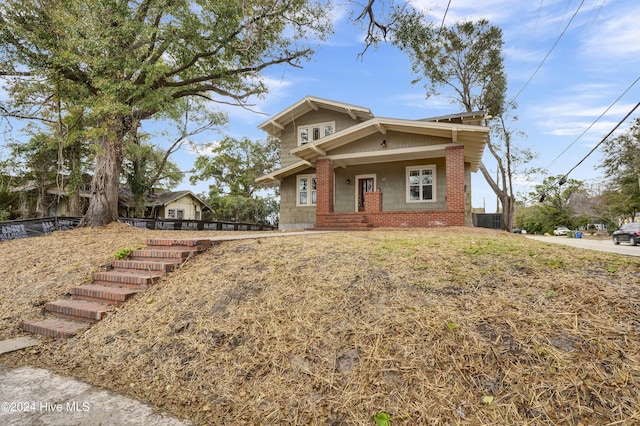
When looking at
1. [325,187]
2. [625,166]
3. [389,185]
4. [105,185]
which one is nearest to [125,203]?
[105,185]

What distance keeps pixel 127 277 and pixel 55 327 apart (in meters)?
1.03

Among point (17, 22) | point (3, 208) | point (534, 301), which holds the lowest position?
point (534, 301)

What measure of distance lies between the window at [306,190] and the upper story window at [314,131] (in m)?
2.19

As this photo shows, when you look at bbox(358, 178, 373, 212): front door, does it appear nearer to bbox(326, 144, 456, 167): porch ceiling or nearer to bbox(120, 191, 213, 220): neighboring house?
bbox(326, 144, 456, 167): porch ceiling

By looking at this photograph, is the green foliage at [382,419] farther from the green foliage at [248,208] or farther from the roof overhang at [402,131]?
the green foliage at [248,208]

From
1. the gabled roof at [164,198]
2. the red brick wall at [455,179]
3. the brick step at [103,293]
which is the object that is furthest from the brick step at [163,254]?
the gabled roof at [164,198]

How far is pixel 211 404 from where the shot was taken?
2.47 meters

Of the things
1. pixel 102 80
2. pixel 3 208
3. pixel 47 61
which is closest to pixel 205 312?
pixel 102 80

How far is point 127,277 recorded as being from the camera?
191 inches

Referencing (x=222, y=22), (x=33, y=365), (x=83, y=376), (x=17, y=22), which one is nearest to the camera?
(x=83, y=376)

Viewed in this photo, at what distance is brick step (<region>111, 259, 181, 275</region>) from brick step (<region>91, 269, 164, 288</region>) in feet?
0.21

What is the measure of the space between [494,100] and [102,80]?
22.1 metres

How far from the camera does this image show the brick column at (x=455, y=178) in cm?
1095

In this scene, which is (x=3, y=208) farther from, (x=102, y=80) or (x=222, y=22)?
(x=222, y=22)
